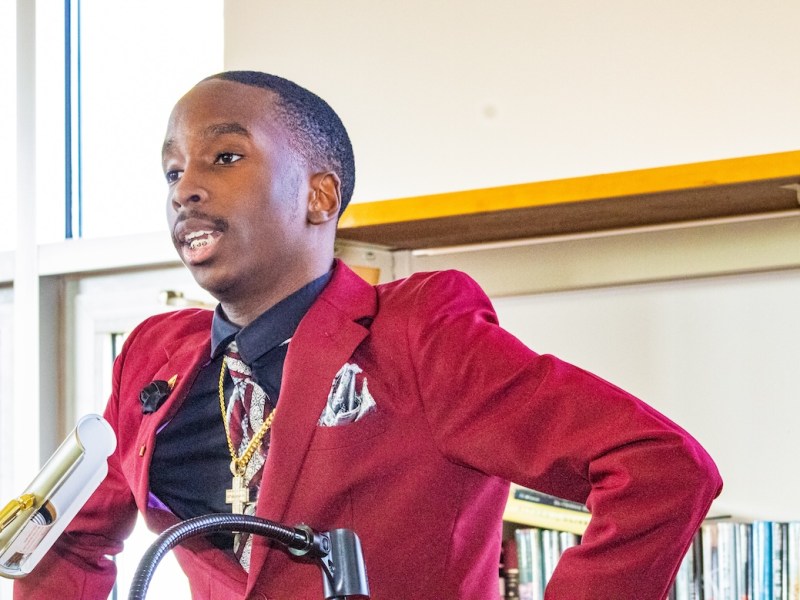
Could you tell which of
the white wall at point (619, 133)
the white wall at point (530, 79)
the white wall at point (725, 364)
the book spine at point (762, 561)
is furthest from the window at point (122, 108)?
the book spine at point (762, 561)

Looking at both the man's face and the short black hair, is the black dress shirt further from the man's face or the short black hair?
the short black hair

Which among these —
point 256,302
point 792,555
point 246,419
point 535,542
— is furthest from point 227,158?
point 792,555

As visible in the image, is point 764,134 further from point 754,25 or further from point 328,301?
point 328,301

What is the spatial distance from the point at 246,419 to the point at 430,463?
21 cm

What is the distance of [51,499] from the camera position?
728 millimetres

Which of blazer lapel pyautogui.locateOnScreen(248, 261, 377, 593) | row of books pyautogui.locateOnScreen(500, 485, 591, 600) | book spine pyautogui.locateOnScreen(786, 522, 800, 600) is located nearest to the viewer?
blazer lapel pyautogui.locateOnScreen(248, 261, 377, 593)

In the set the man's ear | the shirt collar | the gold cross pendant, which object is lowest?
the gold cross pendant

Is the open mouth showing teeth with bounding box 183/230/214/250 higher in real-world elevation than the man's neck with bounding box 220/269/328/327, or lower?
higher

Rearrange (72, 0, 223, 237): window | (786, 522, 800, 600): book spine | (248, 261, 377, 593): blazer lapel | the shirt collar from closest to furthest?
(248, 261, 377, 593): blazer lapel → the shirt collar → (786, 522, 800, 600): book spine → (72, 0, 223, 237): window

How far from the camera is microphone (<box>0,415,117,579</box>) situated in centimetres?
73

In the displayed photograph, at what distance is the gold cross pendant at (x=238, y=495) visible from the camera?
1.14m

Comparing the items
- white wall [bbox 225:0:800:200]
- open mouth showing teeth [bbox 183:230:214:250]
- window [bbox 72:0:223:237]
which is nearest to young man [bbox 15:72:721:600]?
open mouth showing teeth [bbox 183:230:214:250]

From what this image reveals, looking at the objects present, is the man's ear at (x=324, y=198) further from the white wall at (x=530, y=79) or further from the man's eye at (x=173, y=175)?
the white wall at (x=530, y=79)

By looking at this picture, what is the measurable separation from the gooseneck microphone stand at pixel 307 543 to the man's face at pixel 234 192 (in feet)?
1.34
